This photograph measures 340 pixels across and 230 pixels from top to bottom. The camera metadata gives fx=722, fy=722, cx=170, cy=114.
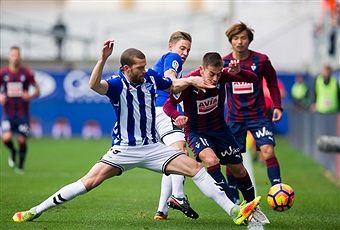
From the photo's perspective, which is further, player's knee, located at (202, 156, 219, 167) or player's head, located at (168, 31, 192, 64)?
player's head, located at (168, 31, 192, 64)

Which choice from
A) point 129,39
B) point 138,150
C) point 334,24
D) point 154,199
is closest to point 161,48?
point 129,39

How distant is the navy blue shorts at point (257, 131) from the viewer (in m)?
9.34

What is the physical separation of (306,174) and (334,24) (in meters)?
7.35

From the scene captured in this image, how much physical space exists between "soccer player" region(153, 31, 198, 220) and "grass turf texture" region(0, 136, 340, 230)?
18 cm

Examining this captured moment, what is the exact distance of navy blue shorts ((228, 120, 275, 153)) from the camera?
368 inches

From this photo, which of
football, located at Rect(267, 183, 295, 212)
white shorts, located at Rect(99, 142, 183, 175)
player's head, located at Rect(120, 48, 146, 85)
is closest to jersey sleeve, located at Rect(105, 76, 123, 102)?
player's head, located at Rect(120, 48, 146, 85)

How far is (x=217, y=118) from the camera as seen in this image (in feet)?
27.8

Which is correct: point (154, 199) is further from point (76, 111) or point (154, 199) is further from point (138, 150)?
point (76, 111)

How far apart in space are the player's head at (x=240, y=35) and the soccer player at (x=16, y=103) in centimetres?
661

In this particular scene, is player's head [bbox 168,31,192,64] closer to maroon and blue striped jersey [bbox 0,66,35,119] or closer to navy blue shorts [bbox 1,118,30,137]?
maroon and blue striped jersey [bbox 0,66,35,119]

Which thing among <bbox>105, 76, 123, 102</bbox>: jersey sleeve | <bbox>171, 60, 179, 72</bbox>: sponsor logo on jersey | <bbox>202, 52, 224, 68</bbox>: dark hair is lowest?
<bbox>105, 76, 123, 102</bbox>: jersey sleeve

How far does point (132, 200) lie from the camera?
33.7ft

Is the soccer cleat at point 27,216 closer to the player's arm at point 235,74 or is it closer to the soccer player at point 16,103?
the player's arm at point 235,74

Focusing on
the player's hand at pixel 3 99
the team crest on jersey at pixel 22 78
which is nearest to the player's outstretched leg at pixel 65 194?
the player's hand at pixel 3 99
